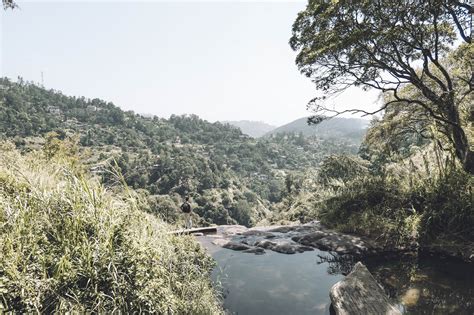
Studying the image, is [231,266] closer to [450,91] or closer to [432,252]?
[432,252]

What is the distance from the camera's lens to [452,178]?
7.64 m

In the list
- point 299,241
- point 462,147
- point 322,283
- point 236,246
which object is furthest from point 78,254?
point 462,147

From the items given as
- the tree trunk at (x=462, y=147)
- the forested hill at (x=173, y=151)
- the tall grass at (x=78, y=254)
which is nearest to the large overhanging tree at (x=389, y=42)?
the tree trunk at (x=462, y=147)

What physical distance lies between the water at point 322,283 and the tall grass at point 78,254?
2.31 m

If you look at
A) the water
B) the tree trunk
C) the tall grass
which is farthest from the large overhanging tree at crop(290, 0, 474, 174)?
the tall grass

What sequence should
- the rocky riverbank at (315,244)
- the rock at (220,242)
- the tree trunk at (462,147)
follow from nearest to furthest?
the rocky riverbank at (315,244)
the tree trunk at (462,147)
the rock at (220,242)

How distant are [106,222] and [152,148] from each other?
8913 centimetres

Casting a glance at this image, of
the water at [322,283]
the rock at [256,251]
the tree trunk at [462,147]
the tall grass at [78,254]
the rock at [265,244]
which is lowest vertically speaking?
the water at [322,283]

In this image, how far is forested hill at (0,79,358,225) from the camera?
6296 cm

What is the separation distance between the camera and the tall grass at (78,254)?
276 centimetres

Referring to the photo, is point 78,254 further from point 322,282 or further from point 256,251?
point 256,251

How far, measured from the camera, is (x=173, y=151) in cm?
8762

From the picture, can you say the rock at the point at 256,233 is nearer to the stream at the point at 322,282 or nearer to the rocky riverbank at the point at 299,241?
the rocky riverbank at the point at 299,241

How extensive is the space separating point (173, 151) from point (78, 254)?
8623 cm
